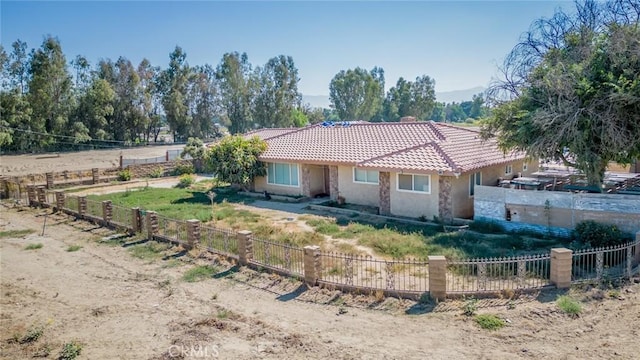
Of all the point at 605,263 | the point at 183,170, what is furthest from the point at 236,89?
the point at 605,263

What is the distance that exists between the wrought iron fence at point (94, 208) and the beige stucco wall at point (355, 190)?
10980mm

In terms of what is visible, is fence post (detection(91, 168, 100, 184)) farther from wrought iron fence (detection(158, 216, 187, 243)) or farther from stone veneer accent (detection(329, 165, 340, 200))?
stone veneer accent (detection(329, 165, 340, 200))

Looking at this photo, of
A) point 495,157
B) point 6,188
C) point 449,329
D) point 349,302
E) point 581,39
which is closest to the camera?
point 449,329

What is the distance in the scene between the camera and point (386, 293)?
10516mm

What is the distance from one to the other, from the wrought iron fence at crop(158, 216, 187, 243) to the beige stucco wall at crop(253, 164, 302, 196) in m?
8.19

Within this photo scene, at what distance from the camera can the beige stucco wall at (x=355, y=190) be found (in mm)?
20922

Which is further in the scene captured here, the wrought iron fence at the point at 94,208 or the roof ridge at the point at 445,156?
the wrought iron fence at the point at 94,208

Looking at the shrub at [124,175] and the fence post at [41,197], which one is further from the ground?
the shrub at [124,175]

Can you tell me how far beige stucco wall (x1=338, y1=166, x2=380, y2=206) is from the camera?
824 inches

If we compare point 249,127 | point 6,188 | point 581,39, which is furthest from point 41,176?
point 249,127

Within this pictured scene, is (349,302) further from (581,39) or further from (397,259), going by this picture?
(581,39)

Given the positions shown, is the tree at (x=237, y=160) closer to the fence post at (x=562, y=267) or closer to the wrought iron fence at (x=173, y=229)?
the wrought iron fence at (x=173, y=229)

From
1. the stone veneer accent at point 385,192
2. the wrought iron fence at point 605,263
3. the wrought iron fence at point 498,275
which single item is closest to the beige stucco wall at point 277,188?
the stone veneer accent at point 385,192

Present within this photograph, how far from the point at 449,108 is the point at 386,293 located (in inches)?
6422
